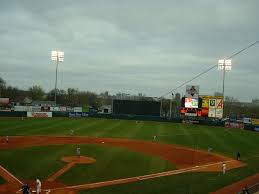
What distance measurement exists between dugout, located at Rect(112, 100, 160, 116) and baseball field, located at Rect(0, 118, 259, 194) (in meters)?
22.8

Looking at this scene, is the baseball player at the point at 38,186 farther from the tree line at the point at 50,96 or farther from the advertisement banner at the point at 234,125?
the tree line at the point at 50,96

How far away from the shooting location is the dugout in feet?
270

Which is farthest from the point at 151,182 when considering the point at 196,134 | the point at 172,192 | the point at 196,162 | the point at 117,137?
the point at 196,134

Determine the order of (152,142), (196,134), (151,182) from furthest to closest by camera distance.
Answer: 1. (196,134)
2. (152,142)
3. (151,182)

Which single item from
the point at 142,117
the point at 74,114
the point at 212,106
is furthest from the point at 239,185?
the point at 74,114

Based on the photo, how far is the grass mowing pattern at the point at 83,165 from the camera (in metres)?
28.6

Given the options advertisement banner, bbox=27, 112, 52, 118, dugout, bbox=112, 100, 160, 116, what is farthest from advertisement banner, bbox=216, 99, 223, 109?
advertisement banner, bbox=27, 112, 52, 118

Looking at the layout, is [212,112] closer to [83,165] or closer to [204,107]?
[204,107]

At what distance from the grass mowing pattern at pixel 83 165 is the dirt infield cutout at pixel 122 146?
89cm

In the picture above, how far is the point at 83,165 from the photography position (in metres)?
32.5

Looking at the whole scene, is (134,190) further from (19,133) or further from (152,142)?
(19,133)

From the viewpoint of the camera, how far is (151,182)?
27.1 m

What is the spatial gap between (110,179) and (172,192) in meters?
5.65

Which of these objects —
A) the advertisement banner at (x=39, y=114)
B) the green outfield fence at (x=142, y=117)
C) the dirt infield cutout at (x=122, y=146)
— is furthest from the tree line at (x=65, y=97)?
the dirt infield cutout at (x=122, y=146)
